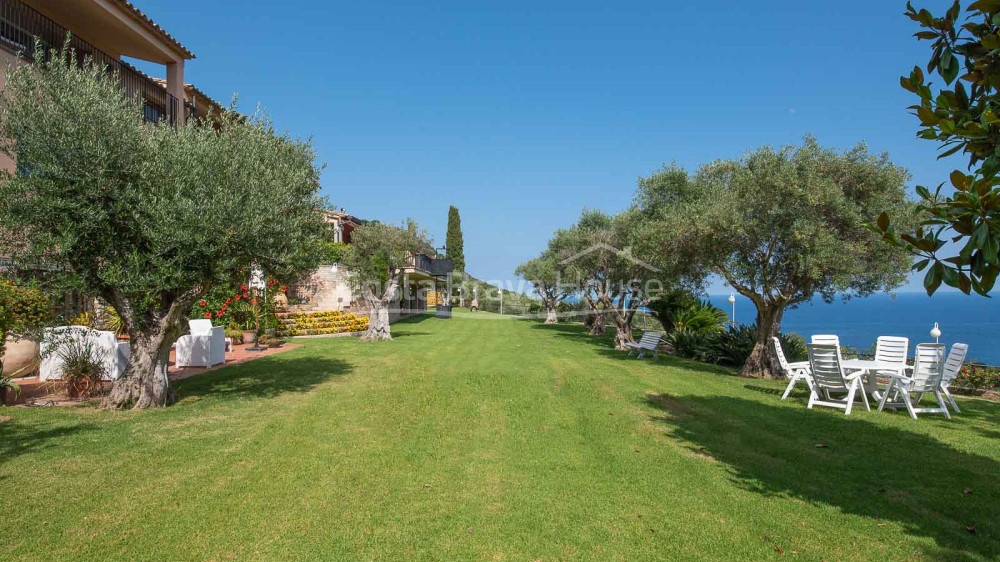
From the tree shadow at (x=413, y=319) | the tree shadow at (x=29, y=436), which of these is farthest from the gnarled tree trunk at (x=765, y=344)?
the tree shadow at (x=413, y=319)

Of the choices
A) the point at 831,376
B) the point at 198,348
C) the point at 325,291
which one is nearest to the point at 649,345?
the point at 831,376

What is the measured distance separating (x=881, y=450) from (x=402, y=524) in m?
5.88

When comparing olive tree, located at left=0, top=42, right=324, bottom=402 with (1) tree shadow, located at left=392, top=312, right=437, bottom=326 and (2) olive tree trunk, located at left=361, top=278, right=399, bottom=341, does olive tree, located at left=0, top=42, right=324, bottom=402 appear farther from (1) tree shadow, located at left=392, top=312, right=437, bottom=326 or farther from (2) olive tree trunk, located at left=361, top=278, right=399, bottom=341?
(1) tree shadow, located at left=392, top=312, right=437, bottom=326

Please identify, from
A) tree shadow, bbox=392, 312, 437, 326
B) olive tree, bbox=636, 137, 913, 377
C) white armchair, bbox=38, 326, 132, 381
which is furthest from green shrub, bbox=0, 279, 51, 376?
tree shadow, bbox=392, 312, 437, 326

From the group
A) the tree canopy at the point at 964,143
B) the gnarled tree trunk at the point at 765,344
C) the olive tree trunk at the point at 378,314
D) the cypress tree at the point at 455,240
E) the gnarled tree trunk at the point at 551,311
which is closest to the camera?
the tree canopy at the point at 964,143

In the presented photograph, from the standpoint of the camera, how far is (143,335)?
7.82 metres

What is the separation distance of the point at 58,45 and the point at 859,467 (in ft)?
60.2

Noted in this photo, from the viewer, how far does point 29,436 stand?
6090 mm

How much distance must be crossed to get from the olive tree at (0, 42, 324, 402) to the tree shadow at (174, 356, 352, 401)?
1166 millimetres

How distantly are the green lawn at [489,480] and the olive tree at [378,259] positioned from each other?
9.89m

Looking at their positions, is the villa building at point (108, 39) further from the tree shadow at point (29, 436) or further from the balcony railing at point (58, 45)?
the tree shadow at point (29, 436)

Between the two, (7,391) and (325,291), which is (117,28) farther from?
(325,291)

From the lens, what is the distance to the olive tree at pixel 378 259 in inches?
754

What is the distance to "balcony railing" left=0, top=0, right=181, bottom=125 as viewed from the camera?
11.1 metres
